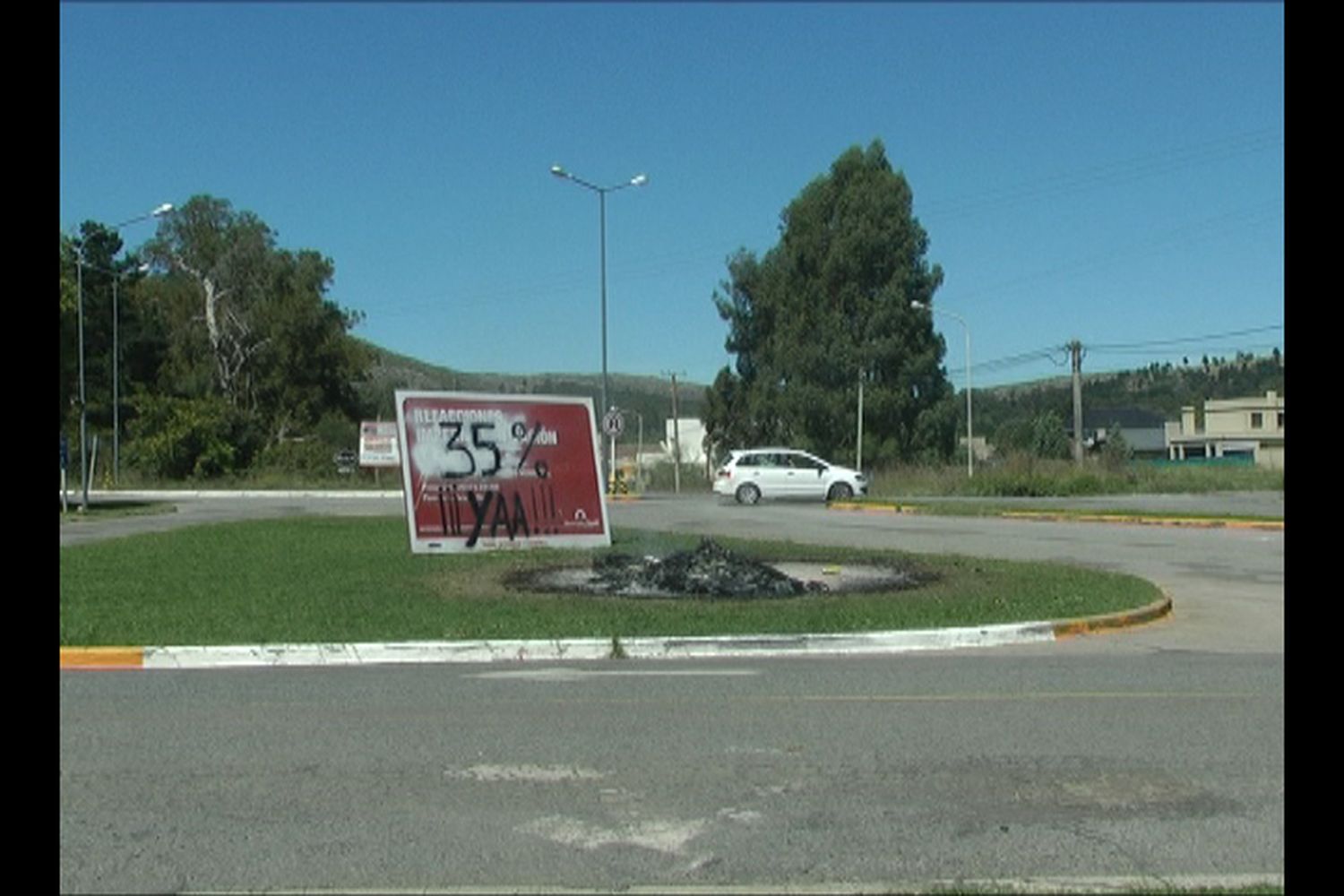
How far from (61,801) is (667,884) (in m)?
3.15

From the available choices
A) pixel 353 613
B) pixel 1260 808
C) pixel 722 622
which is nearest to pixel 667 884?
pixel 1260 808

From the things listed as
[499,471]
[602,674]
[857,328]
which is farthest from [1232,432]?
[602,674]

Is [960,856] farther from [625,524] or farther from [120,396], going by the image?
[120,396]

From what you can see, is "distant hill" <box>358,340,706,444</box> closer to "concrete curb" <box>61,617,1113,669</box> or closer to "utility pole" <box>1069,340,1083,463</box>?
"utility pole" <box>1069,340,1083,463</box>

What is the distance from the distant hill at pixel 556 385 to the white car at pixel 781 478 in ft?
80.6

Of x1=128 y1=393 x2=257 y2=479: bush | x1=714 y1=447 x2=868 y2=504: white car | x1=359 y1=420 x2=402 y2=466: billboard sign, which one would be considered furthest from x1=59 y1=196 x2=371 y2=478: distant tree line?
x1=714 y1=447 x2=868 y2=504: white car

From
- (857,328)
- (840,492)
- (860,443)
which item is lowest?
(840,492)

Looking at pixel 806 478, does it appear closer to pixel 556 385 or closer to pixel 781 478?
pixel 781 478

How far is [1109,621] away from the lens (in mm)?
13266

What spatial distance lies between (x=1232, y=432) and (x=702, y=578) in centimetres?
9678

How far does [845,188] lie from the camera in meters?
67.1

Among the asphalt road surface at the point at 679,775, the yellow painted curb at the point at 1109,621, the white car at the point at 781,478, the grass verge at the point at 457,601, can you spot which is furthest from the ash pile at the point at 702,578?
the white car at the point at 781,478

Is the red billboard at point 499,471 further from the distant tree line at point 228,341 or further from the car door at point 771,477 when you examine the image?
the distant tree line at point 228,341

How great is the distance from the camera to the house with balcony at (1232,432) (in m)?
92.9
